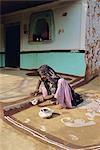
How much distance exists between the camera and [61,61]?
30.7 feet

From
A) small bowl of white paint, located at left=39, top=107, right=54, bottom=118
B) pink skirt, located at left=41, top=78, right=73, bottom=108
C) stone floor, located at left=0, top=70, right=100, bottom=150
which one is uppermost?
pink skirt, located at left=41, top=78, right=73, bottom=108

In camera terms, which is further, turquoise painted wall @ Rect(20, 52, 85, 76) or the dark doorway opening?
the dark doorway opening

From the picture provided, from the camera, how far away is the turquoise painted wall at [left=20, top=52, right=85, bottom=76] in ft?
28.4

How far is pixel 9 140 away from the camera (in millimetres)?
4359

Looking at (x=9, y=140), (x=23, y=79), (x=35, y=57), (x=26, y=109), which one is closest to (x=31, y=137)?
(x=9, y=140)

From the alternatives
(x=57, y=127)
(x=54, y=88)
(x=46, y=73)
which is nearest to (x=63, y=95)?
(x=54, y=88)

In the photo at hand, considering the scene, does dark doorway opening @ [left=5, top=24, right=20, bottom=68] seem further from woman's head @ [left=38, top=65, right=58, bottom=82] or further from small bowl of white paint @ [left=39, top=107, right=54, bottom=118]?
small bowl of white paint @ [left=39, top=107, right=54, bottom=118]

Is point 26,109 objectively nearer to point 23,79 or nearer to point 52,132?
point 52,132

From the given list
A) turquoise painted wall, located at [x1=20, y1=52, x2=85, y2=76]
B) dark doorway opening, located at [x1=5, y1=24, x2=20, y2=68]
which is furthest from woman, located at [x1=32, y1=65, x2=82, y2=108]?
dark doorway opening, located at [x1=5, y1=24, x2=20, y2=68]

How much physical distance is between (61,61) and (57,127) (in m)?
4.73

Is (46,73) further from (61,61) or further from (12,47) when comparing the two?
(12,47)

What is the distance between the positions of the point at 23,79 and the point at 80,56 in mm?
1864

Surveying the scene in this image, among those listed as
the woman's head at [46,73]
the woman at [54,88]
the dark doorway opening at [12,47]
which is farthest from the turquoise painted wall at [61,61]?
the woman's head at [46,73]

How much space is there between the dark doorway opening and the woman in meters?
6.10
